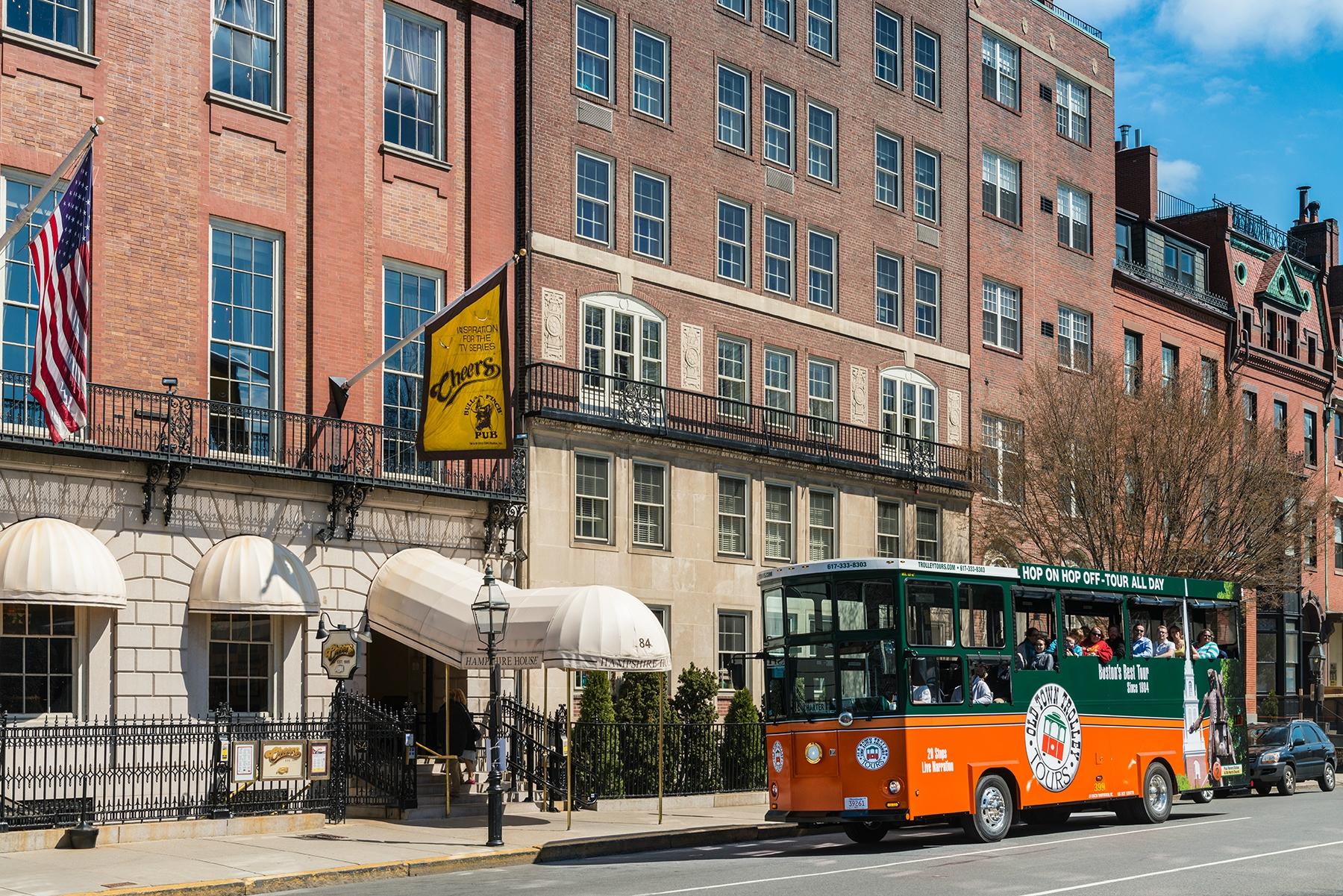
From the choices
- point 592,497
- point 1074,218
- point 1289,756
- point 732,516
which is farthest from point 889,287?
point 1289,756

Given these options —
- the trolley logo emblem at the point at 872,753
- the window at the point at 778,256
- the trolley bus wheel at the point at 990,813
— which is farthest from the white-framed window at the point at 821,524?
the trolley logo emblem at the point at 872,753

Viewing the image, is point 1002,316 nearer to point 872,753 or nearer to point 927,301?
point 927,301

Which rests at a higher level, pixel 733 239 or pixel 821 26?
pixel 821 26

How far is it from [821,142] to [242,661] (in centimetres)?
1953

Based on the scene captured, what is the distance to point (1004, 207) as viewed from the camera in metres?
44.2

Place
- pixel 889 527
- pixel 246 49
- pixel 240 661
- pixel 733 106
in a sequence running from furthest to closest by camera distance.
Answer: pixel 889 527 → pixel 733 106 → pixel 246 49 → pixel 240 661

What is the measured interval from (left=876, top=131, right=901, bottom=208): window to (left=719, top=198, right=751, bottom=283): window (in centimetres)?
512

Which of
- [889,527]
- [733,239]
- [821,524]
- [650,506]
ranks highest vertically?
[733,239]

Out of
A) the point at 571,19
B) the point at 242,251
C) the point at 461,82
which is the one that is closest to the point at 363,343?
the point at 242,251

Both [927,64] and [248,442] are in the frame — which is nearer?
[248,442]

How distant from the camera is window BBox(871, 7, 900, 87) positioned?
40312 mm

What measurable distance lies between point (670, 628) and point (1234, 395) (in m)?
17.7

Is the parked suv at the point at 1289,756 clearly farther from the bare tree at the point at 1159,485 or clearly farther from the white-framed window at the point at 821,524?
the white-framed window at the point at 821,524

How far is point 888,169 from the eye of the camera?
40375 mm
